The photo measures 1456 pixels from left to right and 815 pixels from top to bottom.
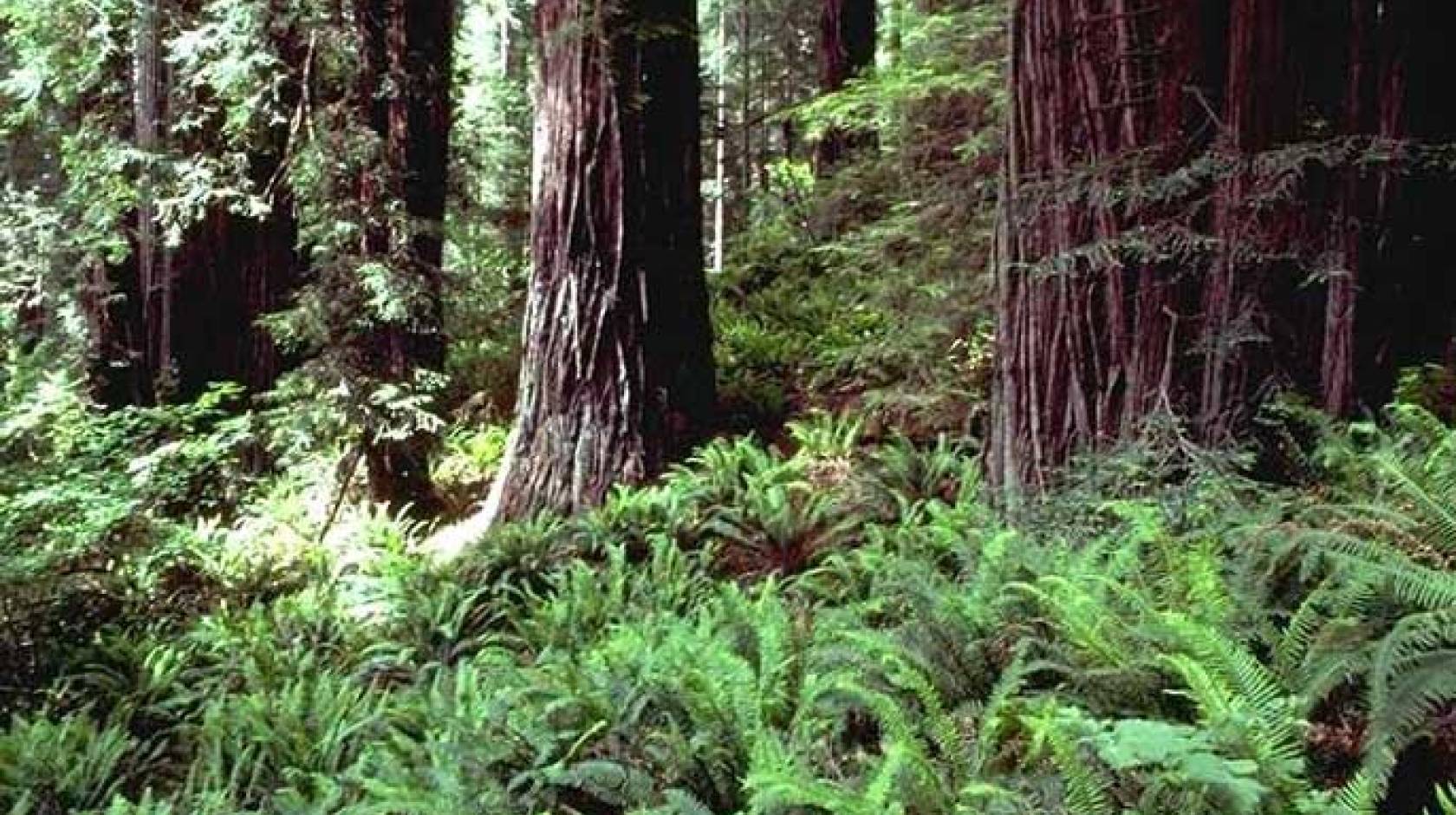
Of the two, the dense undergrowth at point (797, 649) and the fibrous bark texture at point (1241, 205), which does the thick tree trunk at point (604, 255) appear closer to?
the dense undergrowth at point (797, 649)

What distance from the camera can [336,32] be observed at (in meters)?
6.88

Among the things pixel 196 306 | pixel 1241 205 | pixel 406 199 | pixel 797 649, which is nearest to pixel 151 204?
pixel 196 306

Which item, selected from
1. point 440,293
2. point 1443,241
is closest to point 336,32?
point 440,293

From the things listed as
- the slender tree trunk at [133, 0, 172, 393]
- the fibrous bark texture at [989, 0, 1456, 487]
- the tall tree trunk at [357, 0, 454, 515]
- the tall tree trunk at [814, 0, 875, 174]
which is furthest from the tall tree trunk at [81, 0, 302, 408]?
the fibrous bark texture at [989, 0, 1456, 487]

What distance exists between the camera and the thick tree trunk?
234 inches

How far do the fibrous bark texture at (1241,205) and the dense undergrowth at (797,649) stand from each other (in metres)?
0.28

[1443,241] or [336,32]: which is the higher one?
[336,32]

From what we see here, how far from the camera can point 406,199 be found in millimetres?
7043

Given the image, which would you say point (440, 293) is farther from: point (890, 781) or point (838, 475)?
point (890, 781)

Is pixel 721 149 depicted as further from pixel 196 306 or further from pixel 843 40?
pixel 196 306

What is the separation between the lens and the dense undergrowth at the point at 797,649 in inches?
88.4

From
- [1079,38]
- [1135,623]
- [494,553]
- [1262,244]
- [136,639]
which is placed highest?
[1079,38]

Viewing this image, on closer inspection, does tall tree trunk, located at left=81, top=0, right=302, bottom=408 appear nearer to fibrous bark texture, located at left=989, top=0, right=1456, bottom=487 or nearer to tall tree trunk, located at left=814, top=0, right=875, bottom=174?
tall tree trunk, located at left=814, top=0, right=875, bottom=174

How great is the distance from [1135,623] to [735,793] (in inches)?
44.0
